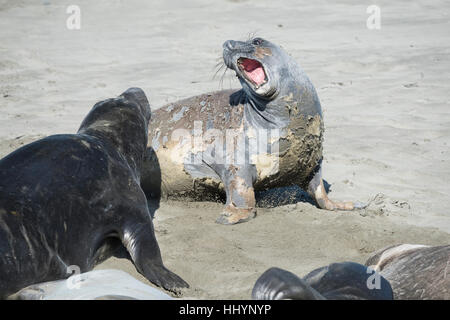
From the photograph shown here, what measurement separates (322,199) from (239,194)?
701 millimetres

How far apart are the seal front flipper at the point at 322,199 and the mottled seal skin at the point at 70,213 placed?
5.11 ft

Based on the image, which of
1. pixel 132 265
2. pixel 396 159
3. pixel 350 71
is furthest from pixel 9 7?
pixel 132 265

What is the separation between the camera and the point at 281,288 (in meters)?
2.66

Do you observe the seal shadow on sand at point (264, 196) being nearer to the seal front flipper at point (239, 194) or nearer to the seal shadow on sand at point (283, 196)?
the seal shadow on sand at point (283, 196)

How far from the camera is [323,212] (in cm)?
531

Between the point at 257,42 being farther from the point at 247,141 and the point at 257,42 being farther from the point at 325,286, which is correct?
the point at 325,286

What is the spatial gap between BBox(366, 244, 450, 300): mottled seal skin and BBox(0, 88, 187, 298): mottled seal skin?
1.14m

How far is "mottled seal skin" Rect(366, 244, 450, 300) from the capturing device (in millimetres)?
3344

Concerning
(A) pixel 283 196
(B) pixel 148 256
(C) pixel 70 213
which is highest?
(C) pixel 70 213

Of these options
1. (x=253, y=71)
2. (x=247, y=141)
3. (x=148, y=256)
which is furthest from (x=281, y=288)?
(x=253, y=71)

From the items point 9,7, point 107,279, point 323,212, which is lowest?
point 323,212

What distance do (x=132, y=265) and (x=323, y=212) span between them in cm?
175

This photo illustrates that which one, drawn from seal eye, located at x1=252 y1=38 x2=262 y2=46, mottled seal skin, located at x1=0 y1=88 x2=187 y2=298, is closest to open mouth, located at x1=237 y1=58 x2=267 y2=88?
seal eye, located at x1=252 y1=38 x2=262 y2=46

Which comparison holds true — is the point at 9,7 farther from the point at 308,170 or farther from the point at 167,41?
the point at 308,170
